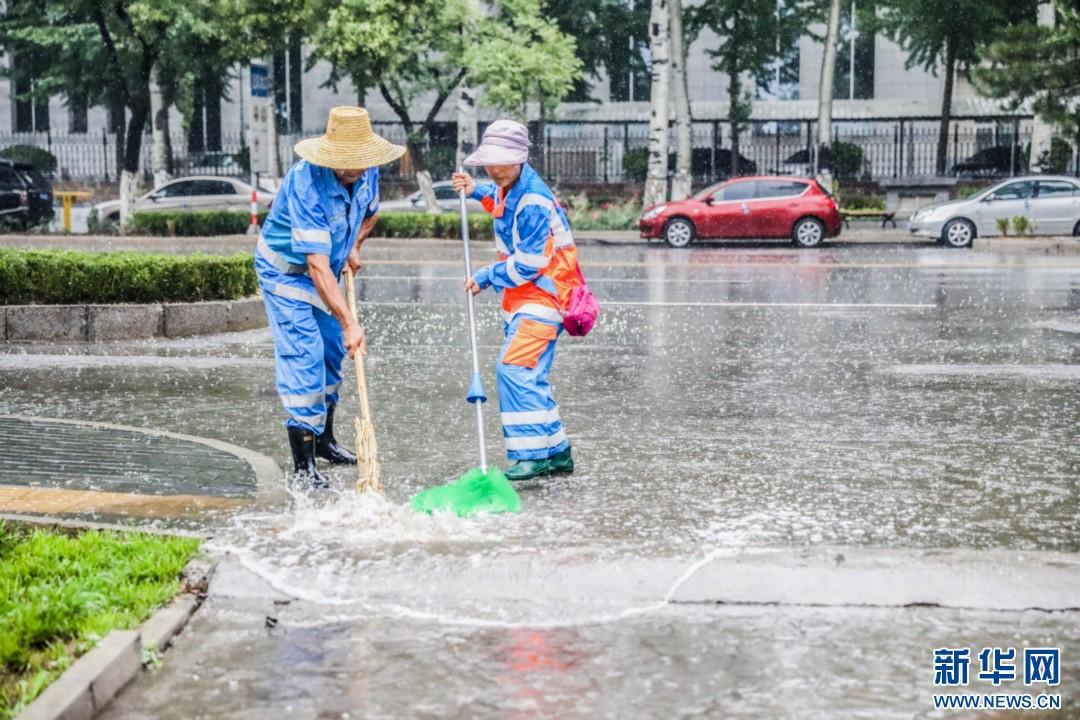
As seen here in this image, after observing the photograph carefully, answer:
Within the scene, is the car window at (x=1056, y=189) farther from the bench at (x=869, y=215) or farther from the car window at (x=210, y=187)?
the car window at (x=210, y=187)

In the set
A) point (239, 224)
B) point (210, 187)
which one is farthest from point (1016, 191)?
point (210, 187)

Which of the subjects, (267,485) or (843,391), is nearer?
(267,485)

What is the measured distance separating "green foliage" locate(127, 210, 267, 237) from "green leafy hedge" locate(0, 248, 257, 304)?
55.9 feet

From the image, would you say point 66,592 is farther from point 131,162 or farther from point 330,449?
Result: point 131,162

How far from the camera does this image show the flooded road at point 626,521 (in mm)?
4637

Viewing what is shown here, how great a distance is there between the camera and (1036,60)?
1152 inches

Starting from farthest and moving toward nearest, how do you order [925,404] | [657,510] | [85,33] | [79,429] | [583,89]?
[583,89] → [85,33] → [925,404] → [79,429] → [657,510]

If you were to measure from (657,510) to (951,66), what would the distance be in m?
35.2

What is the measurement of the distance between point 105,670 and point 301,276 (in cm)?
289

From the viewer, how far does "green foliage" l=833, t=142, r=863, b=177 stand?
40.3m

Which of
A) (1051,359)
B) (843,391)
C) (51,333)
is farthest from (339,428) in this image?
(1051,359)

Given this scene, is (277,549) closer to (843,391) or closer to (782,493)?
(782,493)

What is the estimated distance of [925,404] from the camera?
963 centimetres

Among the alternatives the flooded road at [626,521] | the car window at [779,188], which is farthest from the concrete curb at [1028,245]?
the flooded road at [626,521]
